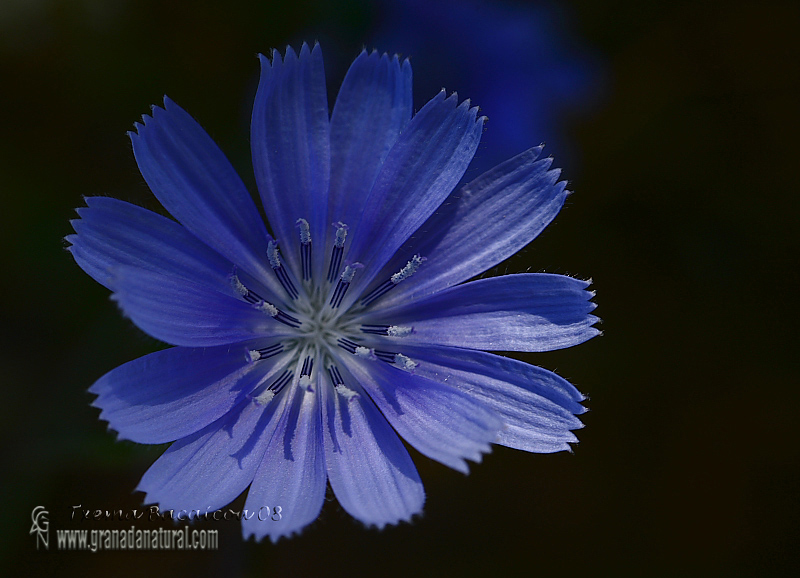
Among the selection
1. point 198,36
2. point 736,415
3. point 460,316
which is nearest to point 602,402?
point 736,415

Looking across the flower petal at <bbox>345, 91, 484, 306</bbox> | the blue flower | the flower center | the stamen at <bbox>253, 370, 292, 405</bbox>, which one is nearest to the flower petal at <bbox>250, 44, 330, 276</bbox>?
the blue flower

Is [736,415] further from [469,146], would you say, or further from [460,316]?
[469,146]

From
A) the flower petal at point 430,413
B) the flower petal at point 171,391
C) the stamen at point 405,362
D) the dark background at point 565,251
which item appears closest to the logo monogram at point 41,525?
the dark background at point 565,251

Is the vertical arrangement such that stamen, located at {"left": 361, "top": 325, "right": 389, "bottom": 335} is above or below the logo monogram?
below

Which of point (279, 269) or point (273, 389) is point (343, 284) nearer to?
point (279, 269)

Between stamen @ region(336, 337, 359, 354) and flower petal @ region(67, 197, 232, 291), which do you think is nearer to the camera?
flower petal @ region(67, 197, 232, 291)

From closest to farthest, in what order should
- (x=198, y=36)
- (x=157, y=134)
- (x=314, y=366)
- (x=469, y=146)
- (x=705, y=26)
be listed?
(x=157, y=134) < (x=469, y=146) < (x=314, y=366) < (x=198, y=36) < (x=705, y=26)

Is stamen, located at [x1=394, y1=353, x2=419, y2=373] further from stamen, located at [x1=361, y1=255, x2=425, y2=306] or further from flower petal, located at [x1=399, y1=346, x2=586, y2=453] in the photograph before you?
stamen, located at [x1=361, y1=255, x2=425, y2=306]
